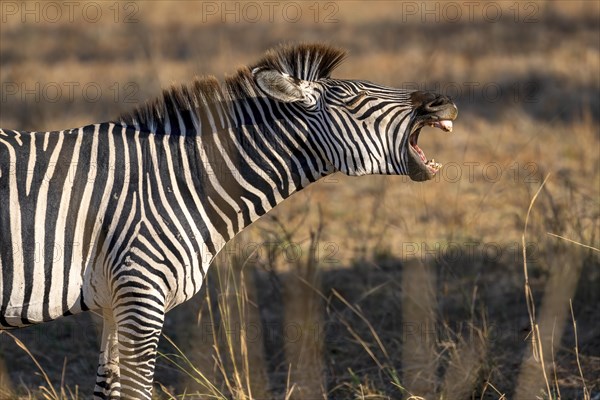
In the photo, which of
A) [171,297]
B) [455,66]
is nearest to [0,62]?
[455,66]

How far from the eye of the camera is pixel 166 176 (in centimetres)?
488

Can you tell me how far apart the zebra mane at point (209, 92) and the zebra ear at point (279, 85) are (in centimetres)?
18

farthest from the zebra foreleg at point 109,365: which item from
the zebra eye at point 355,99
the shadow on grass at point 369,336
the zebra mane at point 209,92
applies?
the zebra eye at point 355,99

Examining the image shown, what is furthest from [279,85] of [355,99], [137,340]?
[137,340]

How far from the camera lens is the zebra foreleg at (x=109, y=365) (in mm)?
5188

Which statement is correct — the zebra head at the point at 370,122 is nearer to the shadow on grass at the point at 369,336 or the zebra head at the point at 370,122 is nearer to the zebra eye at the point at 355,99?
the zebra eye at the point at 355,99

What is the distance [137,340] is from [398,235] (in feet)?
16.7

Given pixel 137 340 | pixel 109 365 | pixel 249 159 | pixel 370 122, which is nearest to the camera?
pixel 137 340

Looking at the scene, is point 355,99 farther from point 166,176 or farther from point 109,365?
point 109,365

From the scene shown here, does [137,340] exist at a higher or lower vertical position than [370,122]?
lower

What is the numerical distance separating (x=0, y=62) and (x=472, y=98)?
8.07 metres

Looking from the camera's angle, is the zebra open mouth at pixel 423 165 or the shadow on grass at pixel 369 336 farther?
the shadow on grass at pixel 369 336

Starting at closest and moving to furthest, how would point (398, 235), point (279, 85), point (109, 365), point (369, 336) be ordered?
point (279, 85) → point (109, 365) → point (369, 336) → point (398, 235)

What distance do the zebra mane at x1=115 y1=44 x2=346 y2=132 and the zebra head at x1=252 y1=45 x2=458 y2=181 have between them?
11 cm
